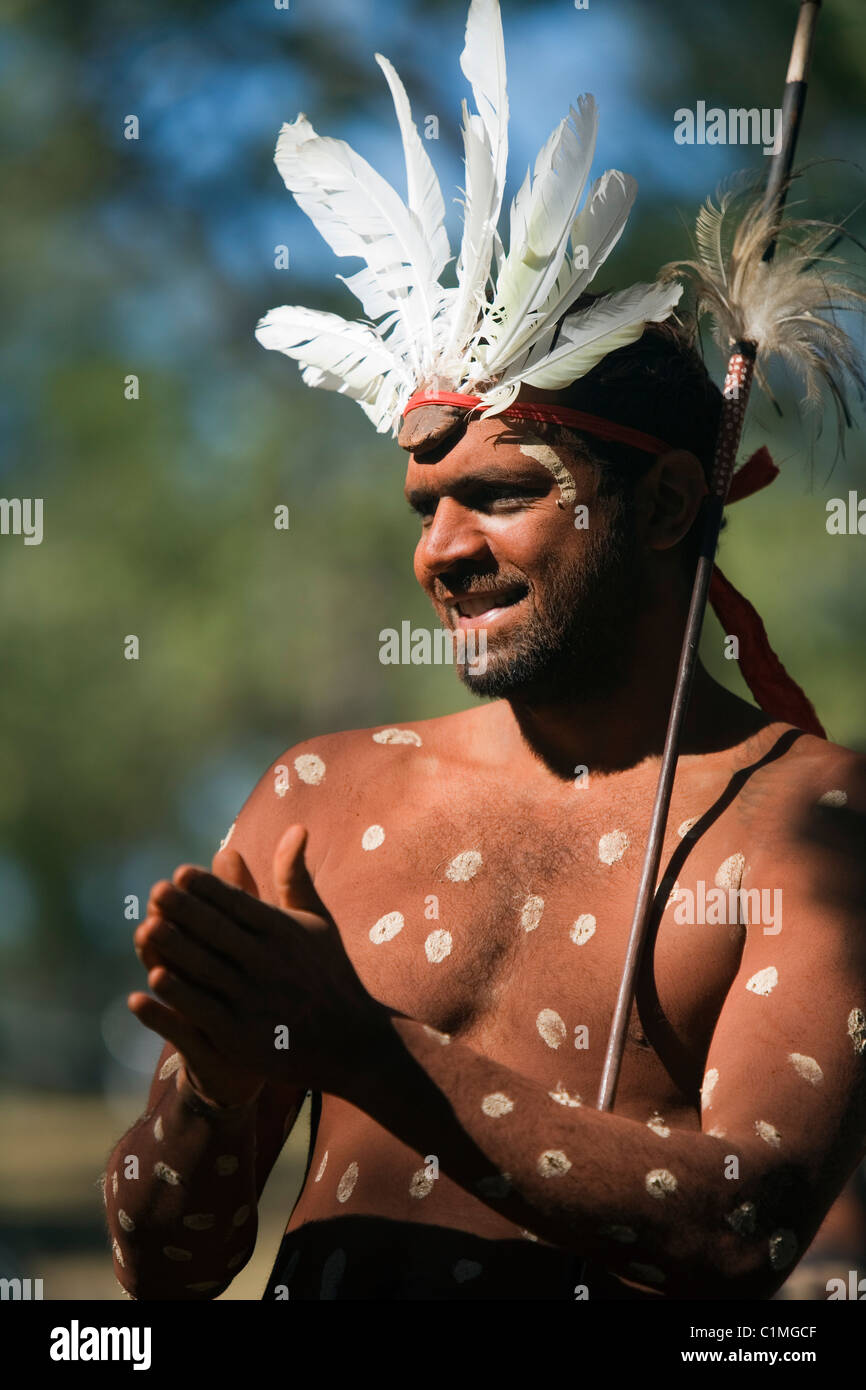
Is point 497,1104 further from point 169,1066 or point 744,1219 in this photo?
point 169,1066

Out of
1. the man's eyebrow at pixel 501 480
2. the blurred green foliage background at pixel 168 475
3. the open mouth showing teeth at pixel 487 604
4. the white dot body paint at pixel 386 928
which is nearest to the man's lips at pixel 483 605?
the open mouth showing teeth at pixel 487 604

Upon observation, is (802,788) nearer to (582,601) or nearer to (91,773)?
(582,601)

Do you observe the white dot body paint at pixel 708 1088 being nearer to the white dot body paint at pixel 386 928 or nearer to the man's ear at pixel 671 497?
the white dot body paint at pixel 386 928

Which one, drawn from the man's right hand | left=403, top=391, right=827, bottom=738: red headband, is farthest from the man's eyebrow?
the man's right hand

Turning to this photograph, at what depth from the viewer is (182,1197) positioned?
280 cm

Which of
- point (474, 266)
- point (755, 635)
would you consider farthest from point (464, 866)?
point (474, 266)

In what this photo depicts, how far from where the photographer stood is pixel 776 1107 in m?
2.50

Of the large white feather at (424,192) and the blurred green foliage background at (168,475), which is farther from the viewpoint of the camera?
the blurred green foliage background at (168,475)

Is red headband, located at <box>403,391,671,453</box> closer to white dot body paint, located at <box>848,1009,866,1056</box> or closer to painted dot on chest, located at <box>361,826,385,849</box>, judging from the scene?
painted dot on chest, located at <box>361,826,385,849</box>

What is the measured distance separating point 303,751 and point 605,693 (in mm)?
704

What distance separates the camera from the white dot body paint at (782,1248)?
244 centimetres

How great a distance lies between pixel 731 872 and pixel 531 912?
40cm

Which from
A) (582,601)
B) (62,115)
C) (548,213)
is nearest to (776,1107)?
(582,601)

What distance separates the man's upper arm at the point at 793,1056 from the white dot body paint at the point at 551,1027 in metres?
0.27
